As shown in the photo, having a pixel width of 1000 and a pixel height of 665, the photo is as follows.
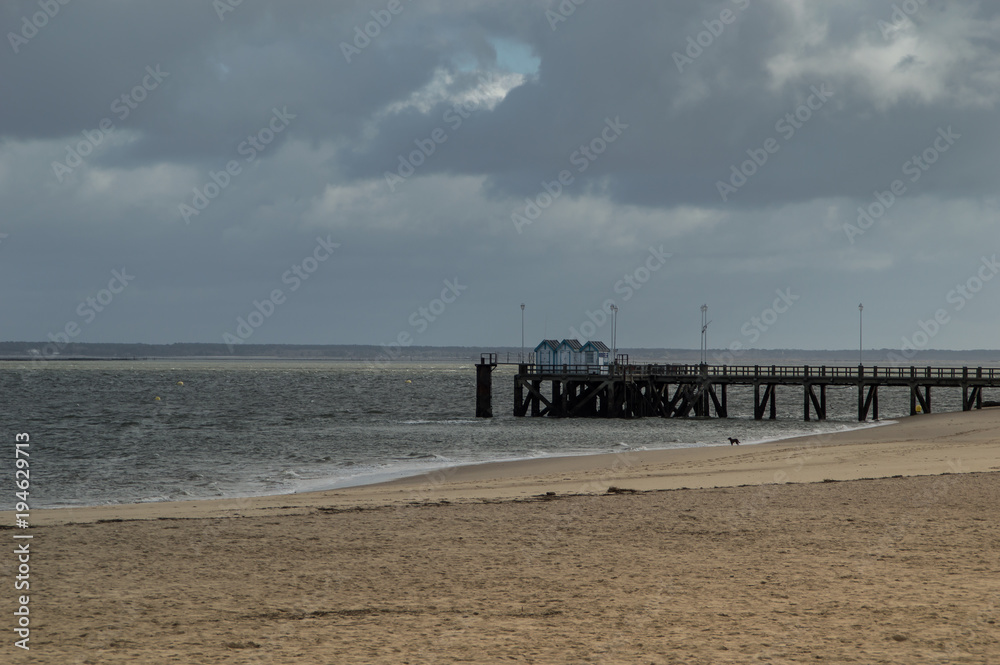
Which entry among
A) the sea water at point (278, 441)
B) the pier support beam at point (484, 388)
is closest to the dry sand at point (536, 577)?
the sea water at point (278, 441)

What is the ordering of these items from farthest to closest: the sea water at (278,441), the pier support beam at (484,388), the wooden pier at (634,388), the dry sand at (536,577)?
the pier support beam at (484,388), the wooden pier at (634,388), the sea water at (278,441), the dry sand at (536,577)

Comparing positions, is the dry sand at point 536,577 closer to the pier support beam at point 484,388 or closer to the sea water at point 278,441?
the sea water at point 278,441

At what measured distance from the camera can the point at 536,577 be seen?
1145 cm

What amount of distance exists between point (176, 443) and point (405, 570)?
30.9 m

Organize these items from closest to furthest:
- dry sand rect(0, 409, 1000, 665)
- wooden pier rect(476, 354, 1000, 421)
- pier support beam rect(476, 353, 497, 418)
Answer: dry sand rect(0, 409, 1000, 665)
wooden pier rect(476, 354, 1000, 421)
pier support beam rect(476, 353, 497, 418)

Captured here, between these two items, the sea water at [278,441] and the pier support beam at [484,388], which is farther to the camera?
the pier support beam at [484,388]

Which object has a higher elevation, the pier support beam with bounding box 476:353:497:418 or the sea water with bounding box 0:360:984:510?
the pier support beam with bounding box 476:353:497:418

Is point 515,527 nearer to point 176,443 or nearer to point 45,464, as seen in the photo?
point 45,464

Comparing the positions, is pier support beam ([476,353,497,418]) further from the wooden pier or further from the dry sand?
the dry sand

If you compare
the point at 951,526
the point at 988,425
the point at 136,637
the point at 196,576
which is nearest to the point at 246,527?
the point at 196,576

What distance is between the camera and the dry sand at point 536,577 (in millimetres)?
8531

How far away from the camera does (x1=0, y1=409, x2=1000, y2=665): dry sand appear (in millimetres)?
8531

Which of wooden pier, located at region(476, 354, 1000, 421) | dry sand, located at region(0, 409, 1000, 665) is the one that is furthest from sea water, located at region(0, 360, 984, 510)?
dry sand, located at region(0, 409, 1000, 665)

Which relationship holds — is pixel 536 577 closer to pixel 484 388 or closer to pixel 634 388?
pixel 484 388
